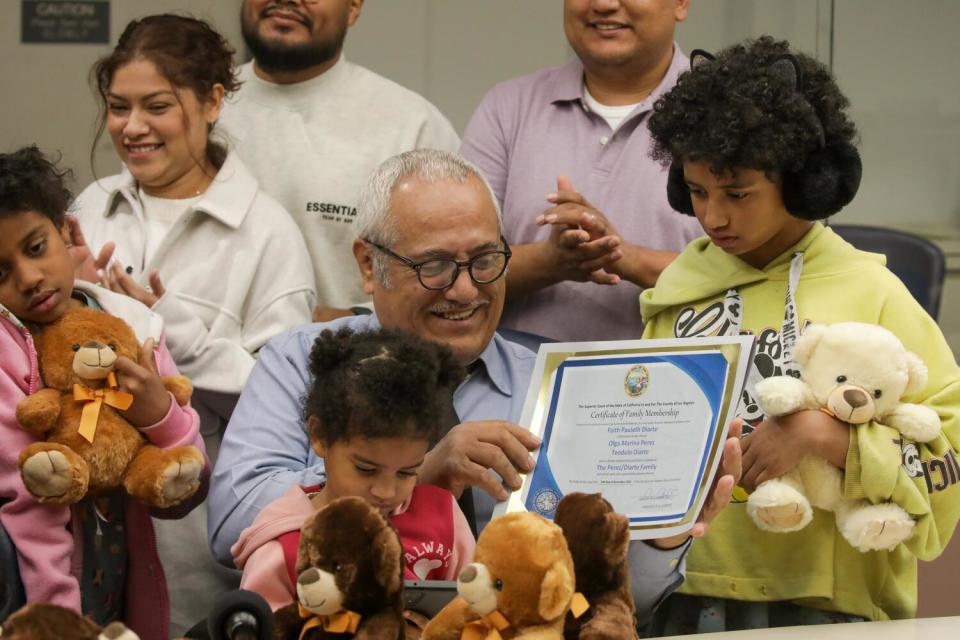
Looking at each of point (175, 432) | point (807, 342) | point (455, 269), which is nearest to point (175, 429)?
point (175, 432)

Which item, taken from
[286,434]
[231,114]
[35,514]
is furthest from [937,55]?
[35,514]

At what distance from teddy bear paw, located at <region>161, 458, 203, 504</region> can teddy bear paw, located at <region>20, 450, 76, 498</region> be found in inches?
6.2

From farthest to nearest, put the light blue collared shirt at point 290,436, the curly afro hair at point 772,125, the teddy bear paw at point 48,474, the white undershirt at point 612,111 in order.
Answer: the white undershirt at point 612,111
the curly afro hair at point 772,125
the light blue collared shirt at point 290,436
the teddy bear paw at point 48,474

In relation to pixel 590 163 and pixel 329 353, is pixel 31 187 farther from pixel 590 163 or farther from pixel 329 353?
pixel 590 163

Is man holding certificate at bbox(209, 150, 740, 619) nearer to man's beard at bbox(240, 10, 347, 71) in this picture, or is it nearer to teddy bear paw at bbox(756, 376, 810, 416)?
teddy bear paw at bbox(756, 376, 810, 416)

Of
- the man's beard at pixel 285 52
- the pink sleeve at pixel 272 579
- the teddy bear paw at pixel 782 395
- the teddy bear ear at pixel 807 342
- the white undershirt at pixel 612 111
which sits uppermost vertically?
the man's beard at pixel 285 52

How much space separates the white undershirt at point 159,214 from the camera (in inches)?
113

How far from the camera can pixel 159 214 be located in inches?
114

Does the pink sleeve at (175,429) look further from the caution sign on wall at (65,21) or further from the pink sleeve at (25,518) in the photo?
the caution sign on wall at (65,21)

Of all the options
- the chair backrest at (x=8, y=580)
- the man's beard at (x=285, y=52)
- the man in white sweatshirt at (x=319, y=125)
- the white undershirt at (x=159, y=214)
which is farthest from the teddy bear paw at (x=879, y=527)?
the man's beard at (x=285, y=52)

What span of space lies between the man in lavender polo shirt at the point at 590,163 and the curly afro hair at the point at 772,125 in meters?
0.47


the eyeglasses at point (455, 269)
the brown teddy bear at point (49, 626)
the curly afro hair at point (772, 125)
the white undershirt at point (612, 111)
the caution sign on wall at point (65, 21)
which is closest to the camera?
the brown teddy bear at point (49, 626)

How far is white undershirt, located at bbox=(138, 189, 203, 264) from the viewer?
113 inches

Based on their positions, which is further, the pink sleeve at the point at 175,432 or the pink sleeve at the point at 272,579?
the pink sleeve at the point at 175,432
